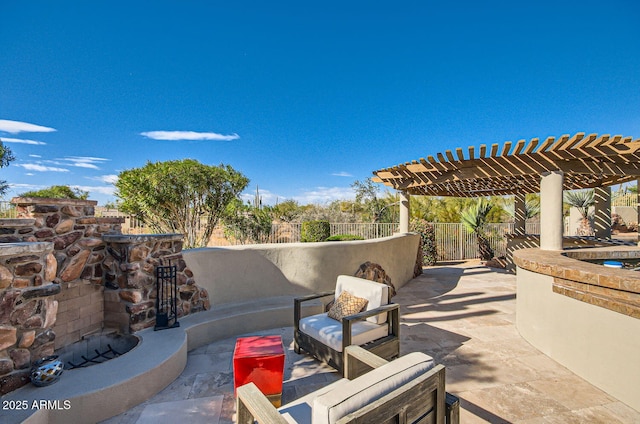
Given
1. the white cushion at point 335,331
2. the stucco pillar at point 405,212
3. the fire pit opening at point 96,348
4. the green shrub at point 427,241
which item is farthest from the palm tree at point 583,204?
the fire pit opening at point 96,348

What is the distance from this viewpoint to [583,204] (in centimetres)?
1273

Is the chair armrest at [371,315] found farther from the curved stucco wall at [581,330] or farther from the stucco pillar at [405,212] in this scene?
the stucco pillar at [405,212]

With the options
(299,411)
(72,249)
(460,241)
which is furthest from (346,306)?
(460,241)

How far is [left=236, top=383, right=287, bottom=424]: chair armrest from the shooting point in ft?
4.77

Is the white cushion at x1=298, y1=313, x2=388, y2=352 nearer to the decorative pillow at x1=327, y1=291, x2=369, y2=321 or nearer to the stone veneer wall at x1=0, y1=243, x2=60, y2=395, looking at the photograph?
the decorative pillow at x1=327, y1=291, x2=369, y2=321

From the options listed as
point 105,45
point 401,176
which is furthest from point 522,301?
point 105,45

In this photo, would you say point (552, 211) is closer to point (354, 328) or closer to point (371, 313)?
point (371, 313)

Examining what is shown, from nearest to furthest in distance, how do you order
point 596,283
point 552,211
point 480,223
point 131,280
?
point 596,283 → point 131,280 → point 552,211 → point 480,223

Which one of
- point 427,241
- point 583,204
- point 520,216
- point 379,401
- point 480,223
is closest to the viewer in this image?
point 379,401

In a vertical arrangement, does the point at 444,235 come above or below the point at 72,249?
below

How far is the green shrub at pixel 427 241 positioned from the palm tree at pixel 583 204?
739cm

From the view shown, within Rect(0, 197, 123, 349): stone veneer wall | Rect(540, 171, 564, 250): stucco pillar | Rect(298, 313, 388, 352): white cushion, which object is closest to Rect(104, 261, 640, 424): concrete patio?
Rect(298, 313, 388, 352): white cushion

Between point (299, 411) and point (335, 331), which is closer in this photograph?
point (299, 411)

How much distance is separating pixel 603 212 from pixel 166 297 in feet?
38.6
